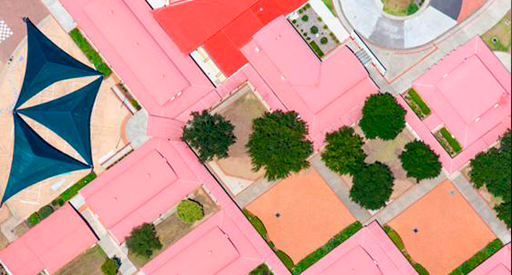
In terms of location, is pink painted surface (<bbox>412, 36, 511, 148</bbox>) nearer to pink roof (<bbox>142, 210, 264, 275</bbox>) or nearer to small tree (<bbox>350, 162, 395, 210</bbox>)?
small tree (<bbox>350, 162, 395, 210</bbox>)

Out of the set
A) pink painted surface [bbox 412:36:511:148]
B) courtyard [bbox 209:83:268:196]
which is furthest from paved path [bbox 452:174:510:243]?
courtyard [bbox 209:83:268:196]

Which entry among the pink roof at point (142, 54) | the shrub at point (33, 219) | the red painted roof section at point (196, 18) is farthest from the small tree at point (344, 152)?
the shrub at point (33, 219)

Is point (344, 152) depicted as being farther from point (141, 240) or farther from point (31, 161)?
point (31, 161)

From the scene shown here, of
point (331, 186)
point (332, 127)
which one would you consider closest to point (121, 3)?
point (332, 127)

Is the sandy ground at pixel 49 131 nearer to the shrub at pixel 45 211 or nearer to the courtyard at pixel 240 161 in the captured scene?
the shrub at pixel 45 211

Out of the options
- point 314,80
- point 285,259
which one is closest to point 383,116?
point 314,80

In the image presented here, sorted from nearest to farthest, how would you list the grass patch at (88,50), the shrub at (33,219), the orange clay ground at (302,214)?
the orange clay ground at (302,214) < the shrub at (33,219) < the grass patch at (88,50)

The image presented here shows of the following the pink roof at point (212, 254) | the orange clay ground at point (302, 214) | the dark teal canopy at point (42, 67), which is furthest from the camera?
the orange clay ground at point (302, 214)
